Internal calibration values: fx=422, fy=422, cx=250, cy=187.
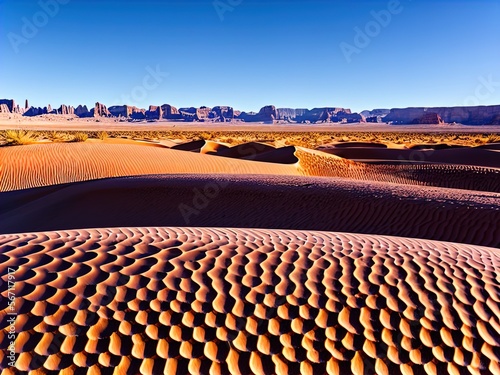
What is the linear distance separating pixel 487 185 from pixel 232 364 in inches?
632

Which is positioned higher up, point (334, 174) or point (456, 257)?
point (456, 257)

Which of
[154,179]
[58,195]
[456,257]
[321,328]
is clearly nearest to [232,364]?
[321,328]

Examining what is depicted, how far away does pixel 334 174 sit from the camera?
19.5 metres

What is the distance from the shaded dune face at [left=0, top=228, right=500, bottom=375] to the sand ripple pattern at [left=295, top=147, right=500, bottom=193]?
1402 centimetres

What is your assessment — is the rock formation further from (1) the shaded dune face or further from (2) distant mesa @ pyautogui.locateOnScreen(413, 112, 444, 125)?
(1) the shaded dune face

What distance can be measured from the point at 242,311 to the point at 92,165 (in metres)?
15.6

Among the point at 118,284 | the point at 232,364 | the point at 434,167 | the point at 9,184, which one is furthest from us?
the point at 434,167

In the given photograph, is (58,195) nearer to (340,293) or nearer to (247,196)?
(247,196)

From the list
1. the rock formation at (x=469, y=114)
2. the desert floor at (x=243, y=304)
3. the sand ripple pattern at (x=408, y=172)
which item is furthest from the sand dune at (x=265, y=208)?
the rock formation at (x=469, y=114)

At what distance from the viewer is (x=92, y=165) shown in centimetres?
1706

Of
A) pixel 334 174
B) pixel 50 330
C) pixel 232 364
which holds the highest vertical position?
pixel 50 330

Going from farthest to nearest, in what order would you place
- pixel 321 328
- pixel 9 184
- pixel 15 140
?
pixel 15 140, pixel 9 184, pixel 321 328

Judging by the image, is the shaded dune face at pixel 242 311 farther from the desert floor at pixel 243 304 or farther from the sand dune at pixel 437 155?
the sand dune at pixel 437 155

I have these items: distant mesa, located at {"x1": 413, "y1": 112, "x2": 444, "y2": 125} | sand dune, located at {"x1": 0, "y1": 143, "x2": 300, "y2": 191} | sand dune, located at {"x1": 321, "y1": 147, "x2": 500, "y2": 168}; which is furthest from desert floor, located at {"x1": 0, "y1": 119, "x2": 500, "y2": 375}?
distant mesa, located at {"x1": 413, "y1": 112, "x2": 444, "y2": 125}
